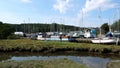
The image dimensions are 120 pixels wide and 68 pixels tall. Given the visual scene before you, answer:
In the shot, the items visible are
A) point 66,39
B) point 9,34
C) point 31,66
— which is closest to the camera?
point 31,66

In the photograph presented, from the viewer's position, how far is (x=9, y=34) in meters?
79.8

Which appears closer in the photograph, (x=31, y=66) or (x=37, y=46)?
(x=31, y=66)

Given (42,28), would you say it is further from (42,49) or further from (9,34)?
(42,49)

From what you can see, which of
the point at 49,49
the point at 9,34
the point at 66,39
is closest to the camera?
the point at 49,49

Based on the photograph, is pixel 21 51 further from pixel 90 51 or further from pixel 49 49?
pixel 90 51

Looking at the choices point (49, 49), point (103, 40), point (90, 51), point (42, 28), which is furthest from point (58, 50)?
point (42, 28)

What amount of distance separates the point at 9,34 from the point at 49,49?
131 ft

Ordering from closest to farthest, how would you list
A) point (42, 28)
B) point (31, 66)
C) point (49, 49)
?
point (31, 66) → point (49, 49) → point (42, 28)

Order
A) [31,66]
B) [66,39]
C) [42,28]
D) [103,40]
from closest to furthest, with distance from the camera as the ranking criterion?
[31,66]
[103,40]
[66,39]
[42,28]

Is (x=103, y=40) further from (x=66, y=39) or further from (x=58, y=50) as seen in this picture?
(x=58, y=50)

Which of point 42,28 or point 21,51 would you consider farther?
point 42,28

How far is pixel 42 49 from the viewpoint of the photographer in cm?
4272

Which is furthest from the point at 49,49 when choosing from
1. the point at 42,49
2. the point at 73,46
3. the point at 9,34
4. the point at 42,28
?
the point at 42,28

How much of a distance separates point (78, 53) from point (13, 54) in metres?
11.3
